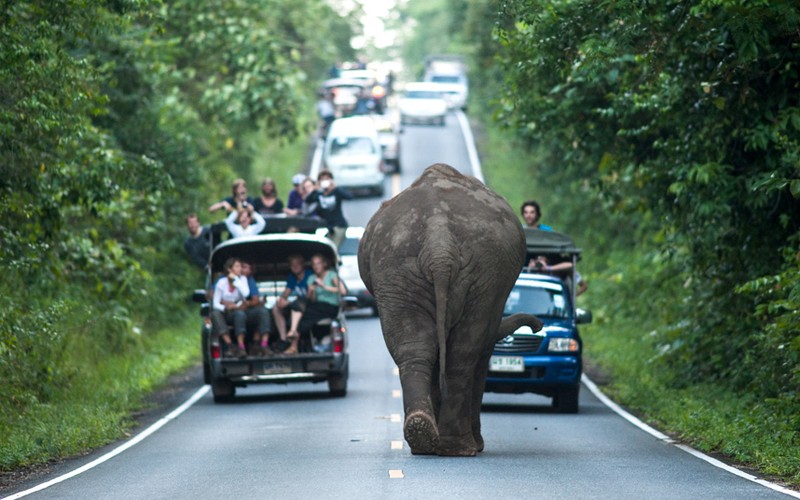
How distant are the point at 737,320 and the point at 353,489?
10008 mm

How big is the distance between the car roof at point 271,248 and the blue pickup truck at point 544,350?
2.87 meters

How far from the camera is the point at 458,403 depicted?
46.7 ft

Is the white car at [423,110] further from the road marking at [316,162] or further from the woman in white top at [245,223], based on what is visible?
the woman in white top at [245,223]

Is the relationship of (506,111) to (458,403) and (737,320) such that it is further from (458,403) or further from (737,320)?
(458,403)

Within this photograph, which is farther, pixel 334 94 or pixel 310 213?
pixel 334 94

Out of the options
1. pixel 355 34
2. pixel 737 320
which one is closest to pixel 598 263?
pixel 737 320

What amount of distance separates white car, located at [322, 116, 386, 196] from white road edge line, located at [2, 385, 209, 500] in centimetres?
2643

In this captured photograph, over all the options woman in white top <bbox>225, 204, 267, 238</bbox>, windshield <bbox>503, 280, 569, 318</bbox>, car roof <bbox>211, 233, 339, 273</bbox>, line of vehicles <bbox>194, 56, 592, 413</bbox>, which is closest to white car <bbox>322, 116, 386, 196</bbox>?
woman in white top <bbox>225, 204, 267, 238</bbox>

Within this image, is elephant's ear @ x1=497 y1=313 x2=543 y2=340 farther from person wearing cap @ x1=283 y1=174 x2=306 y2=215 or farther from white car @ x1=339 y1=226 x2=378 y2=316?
white car @ x1=339 y1=226 x2=378 y2=316

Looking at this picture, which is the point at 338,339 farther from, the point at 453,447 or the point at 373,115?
the point at 373,115

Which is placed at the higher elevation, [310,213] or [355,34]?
[355,34]

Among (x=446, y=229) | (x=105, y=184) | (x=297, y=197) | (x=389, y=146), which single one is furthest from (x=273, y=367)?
(x=389, y=146)

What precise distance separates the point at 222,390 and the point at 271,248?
6.83 ft

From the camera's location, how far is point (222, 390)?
21250 millimetres
